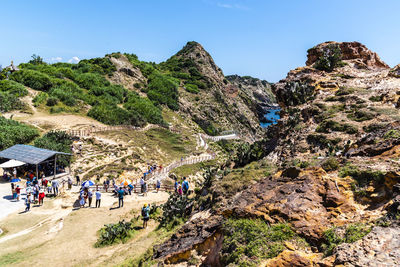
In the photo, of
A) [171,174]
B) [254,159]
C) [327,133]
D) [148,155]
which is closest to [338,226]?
[327,133]

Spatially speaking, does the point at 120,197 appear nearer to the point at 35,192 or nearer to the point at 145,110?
the point at 35,192

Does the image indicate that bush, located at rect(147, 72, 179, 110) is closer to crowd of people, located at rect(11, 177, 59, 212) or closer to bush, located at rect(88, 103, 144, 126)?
bush, located at rect(88, 103, 144, 126)

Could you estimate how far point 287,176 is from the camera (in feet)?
27.7

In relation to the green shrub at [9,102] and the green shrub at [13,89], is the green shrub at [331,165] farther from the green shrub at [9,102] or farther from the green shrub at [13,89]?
the green shrub at [13,89]

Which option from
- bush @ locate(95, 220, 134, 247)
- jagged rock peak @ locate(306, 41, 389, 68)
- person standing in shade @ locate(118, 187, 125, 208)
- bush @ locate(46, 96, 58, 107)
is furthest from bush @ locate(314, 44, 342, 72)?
bush @ locate(46, 96, 58, 107)

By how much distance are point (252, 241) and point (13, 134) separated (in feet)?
96.8

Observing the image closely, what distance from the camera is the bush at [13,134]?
2536cm

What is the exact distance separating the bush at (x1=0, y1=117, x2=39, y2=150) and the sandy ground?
12690 millimetres

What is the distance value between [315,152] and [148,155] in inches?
984

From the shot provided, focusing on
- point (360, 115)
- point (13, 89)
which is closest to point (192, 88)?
point (13, 89)

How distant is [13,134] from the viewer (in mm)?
26547

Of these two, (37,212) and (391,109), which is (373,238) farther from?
(37,212)

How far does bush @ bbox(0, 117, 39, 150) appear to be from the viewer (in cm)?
2536

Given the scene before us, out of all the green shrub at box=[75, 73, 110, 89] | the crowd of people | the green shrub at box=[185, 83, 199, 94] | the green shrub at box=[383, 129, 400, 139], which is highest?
the green shrub at box=[185, 83, 199, 94]
